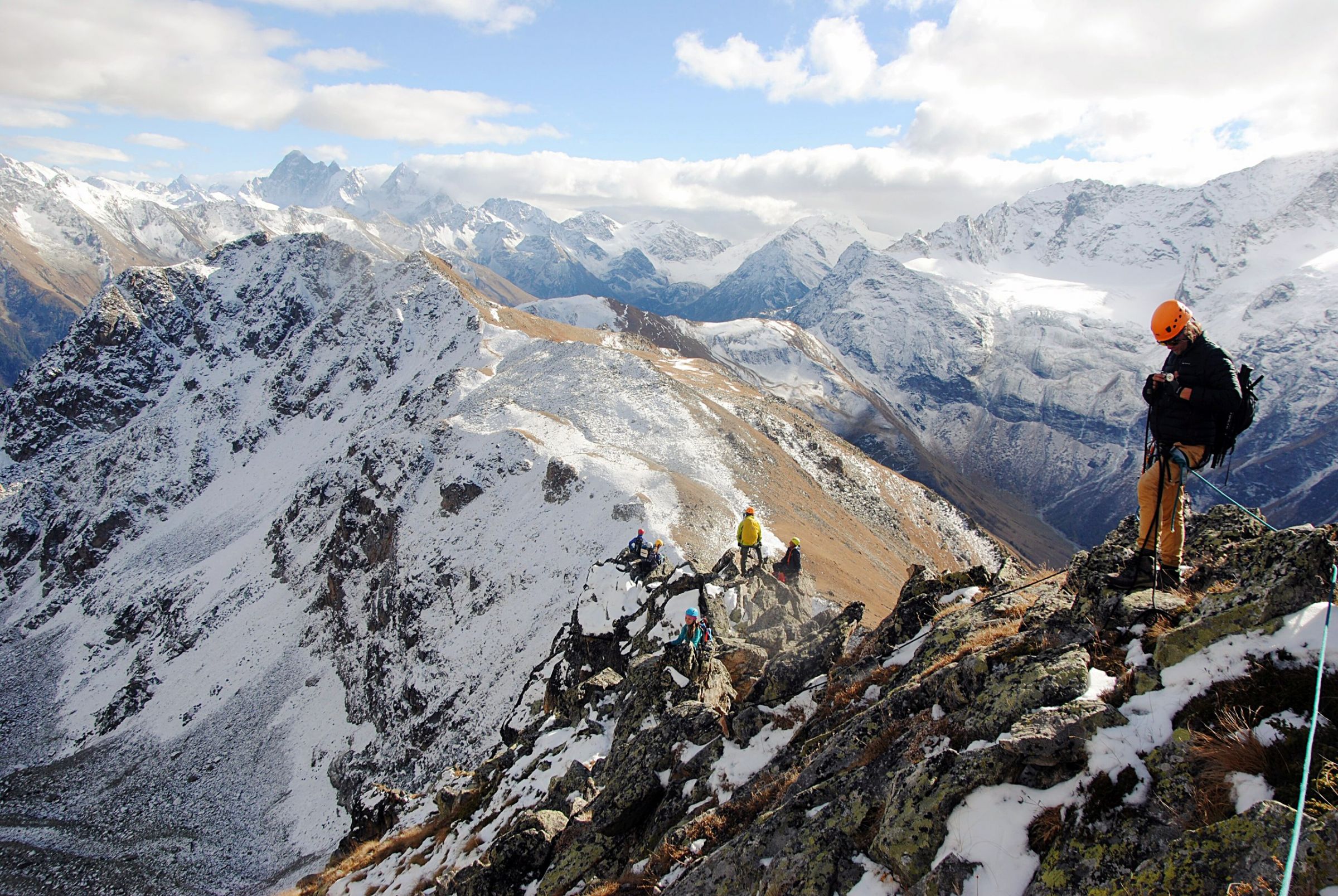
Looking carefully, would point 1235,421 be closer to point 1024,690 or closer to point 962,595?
point 1024,690

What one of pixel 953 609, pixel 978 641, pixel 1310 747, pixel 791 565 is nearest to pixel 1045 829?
pixel 1310 747

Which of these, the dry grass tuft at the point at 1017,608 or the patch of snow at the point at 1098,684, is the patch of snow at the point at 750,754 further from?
the patch of snow at the point at 1098,684

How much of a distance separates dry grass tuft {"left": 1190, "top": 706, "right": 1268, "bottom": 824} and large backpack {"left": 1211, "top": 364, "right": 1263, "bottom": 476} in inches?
198

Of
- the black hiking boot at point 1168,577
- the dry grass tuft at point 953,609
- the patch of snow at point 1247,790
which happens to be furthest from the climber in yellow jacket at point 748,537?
the patch of snow at point 1247,790

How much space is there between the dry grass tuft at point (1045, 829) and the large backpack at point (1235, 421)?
600cm

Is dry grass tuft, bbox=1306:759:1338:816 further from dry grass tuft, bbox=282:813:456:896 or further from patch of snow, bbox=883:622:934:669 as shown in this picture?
dry grass tuft, bbox=282:813:456:896

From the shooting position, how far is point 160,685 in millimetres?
58875

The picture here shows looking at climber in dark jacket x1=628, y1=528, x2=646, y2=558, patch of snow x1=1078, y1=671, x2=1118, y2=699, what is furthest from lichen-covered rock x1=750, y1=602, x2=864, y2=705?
climber in dark jacket x1=628, y1=528, x2=646, y2=558

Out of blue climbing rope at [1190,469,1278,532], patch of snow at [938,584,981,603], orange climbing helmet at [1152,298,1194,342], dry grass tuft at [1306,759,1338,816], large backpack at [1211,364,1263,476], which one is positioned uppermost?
orange climbing helmet at [1152,298,1194,342]

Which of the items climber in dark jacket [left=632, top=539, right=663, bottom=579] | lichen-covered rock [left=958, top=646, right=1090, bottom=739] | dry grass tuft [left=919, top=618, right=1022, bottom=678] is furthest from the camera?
climber in dark jacket [left=632, top=539, right=663, bottom=579]

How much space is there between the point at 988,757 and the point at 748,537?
66.2ft

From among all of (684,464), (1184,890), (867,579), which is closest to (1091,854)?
(1184,890)

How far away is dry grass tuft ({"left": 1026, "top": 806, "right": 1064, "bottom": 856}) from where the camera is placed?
5.65 m

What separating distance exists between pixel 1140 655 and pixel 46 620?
117175mm
